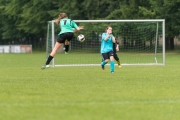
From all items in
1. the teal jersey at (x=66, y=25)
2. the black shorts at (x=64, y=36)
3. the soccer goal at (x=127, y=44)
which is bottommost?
the soccer goal at (x=127, y=44)

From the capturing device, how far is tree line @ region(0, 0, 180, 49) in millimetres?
48906

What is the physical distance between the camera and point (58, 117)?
25.2 ft

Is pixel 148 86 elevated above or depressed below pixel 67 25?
below

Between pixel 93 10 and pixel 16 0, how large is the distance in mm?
15127

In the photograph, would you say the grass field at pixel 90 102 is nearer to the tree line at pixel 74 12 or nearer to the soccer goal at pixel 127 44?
the soccer goal at pixel 127 44

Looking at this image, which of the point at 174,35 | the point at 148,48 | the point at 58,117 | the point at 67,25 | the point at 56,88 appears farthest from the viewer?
the point at 174,35

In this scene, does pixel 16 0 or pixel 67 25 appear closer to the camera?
pixel 67 25

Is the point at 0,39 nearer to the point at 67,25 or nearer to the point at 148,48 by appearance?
the point at 148,48

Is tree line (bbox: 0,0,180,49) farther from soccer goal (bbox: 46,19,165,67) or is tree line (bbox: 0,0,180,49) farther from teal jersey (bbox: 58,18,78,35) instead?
teal jersey (bbox: 58,18,78,35)

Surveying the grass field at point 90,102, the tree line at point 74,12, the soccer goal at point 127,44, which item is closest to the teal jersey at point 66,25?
the grass field at point 90,102

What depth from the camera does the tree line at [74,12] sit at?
4891 centimetres

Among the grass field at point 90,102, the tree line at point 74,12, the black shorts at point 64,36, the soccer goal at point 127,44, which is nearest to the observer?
the grass field at point 90,102

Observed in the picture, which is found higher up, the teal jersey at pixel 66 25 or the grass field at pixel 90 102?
the teal jersey at pixel 66 25

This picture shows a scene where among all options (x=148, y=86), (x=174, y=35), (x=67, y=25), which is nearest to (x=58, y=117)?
(x=148, y=86)
